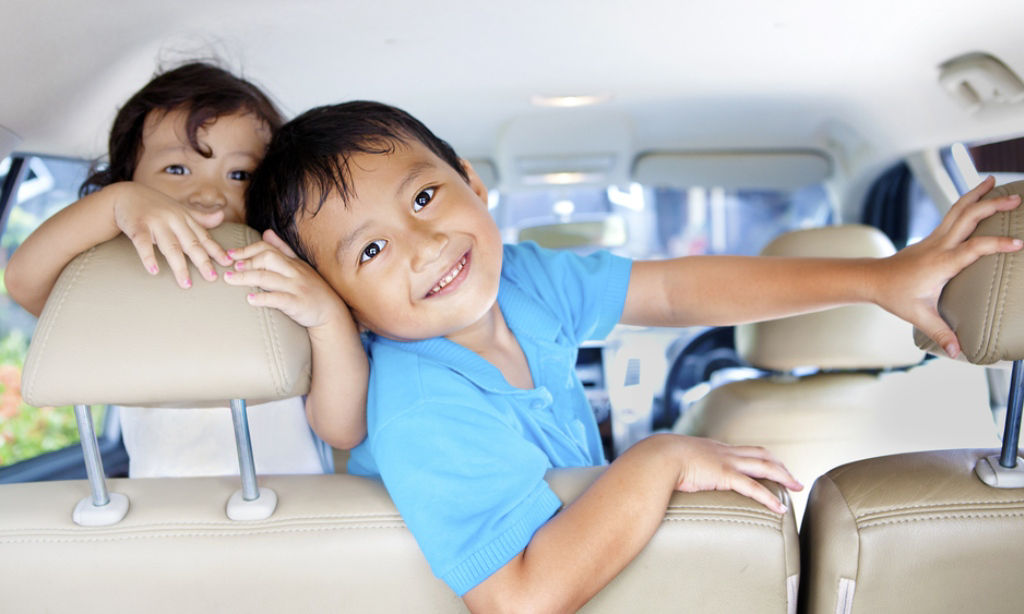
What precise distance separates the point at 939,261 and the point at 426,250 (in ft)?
2.30

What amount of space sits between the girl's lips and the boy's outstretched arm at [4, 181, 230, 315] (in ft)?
1.07

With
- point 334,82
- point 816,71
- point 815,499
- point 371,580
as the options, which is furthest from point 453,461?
point 816,71

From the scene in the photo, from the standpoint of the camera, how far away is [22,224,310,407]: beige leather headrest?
92 centimetres

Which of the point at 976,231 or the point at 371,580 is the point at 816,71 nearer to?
the point at 976,231

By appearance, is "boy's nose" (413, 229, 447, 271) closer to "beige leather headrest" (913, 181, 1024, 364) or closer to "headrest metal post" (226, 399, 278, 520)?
"headrest metal post" (226, 399, 278, 520)

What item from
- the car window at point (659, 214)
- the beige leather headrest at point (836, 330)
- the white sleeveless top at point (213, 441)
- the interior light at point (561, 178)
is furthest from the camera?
the car window at point (659, 214)

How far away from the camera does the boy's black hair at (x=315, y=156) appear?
4.11 feet

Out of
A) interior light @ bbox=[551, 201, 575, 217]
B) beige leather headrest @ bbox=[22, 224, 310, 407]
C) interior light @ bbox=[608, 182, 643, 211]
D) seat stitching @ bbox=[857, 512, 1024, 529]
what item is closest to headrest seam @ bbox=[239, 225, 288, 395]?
beige leather headrest @ bbox=[22, 224, 310, 407]

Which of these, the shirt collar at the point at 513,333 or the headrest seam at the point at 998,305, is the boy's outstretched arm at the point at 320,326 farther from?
the headrest seam at the point at 998,305

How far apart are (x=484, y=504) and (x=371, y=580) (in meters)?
0.18

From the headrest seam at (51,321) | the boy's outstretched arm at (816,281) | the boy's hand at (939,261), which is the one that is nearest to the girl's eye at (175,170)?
the headrest seam at (51,321)

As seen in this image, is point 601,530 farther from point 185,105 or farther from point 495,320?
point 185,105

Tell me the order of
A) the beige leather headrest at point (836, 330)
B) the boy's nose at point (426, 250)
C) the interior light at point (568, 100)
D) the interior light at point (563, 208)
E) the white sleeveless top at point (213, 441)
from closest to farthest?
the boy's nose at point (426, 250) → the white sleeveless top at point (213, 441) → the beige leather headrest at point (836, 330) → the interior light at point (568, 100) → the interior light at point (563, 208)

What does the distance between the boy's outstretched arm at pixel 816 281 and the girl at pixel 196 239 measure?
597 millimetres
